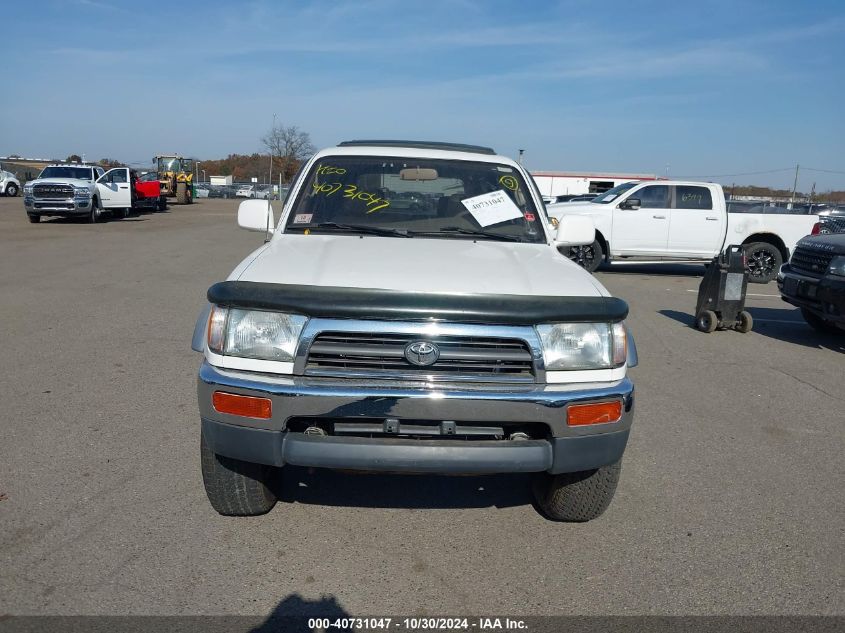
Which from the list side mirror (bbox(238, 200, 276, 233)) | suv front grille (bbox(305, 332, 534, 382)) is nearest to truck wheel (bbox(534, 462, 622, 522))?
suv front grille (bbox(305, 332, 534, 382))

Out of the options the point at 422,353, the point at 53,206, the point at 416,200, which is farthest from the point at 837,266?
the point at 53,206

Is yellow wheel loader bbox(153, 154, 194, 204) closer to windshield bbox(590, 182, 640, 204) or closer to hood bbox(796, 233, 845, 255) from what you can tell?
windshield bbox(590, 182, 640, 204)

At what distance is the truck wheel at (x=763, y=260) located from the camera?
1463 cm

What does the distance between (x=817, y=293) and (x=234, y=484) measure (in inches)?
284

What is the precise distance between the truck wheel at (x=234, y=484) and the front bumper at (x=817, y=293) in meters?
6.87

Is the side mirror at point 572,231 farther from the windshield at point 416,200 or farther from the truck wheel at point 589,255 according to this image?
the truck wheel at point 589,255

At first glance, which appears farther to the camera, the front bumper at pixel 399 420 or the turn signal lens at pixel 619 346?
the turn signal lens at pixel 619 346

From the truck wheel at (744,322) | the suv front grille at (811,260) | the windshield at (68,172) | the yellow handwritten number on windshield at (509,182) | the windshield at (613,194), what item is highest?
the yellow handwritten number on windshield at (509,182)

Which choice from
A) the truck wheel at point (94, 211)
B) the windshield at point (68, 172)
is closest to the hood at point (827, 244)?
the truck wheel at point (94, 211)

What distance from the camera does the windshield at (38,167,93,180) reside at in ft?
78.8

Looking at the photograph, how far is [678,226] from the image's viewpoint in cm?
1447

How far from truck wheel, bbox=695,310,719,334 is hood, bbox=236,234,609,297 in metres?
5.43

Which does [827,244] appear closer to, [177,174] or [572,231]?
[572,231]

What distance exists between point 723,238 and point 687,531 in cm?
1208
